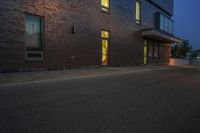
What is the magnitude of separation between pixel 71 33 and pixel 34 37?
2.43m

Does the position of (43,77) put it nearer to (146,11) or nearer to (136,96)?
(136,96)

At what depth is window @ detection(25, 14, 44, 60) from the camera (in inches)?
404

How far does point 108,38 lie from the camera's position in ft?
51.9

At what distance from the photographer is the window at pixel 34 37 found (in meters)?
10.3

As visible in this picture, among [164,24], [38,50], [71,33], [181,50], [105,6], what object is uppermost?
[164,24]

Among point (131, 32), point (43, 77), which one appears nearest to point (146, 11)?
point (131, 32)

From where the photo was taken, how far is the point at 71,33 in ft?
40.3

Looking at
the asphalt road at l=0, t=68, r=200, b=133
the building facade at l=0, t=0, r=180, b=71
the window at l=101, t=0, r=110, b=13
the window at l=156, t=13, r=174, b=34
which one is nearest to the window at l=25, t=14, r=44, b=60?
the building facade at l=0, t=0, r=180, b=71

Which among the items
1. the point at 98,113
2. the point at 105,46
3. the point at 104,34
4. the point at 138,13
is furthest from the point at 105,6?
the point at 98,113

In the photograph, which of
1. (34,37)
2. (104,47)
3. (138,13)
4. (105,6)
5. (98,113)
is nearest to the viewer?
(98,113)

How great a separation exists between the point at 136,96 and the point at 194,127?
2349 millimetres

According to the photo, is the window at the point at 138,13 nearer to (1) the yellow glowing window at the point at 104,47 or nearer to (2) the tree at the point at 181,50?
(1) the yellow glowing window at the point at 104,47

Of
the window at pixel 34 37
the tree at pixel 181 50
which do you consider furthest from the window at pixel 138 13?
the tree at pixel 181 50

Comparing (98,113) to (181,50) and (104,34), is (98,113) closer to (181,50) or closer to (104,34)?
(104,34)
